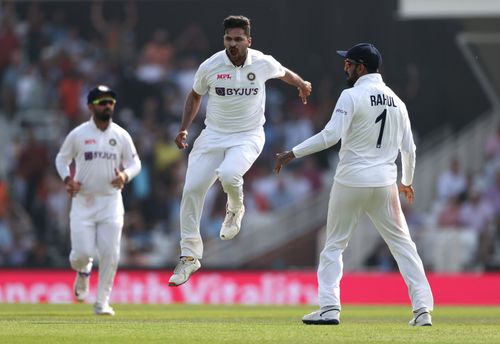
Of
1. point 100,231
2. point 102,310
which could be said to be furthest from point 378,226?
point 100,231

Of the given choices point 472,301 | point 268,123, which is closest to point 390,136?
point 472,301

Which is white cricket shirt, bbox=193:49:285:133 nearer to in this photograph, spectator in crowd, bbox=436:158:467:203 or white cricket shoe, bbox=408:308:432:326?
white cricket shoe, bbox=408:308:432:326

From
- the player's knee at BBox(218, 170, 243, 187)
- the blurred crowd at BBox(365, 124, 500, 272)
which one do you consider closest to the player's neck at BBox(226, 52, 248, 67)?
the player's knee at BBox(218, 170, 243, 187)

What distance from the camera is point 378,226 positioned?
10.8 m

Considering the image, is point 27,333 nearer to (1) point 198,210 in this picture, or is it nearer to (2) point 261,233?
(1) point 198,210

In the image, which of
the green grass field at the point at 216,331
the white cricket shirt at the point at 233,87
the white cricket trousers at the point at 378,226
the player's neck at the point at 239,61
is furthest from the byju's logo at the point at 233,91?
the green grass field at the point at 216,331

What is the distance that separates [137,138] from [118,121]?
556 mm

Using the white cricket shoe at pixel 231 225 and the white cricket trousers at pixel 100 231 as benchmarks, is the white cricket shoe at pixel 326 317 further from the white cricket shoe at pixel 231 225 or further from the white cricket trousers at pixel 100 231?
the white cricket trousers at pixel 100 231

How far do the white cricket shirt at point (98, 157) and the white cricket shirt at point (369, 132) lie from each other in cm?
377

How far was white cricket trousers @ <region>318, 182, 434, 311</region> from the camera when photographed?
10.7 metres

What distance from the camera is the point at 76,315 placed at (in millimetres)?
13203

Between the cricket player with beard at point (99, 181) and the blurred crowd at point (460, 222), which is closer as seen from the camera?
the cricket player with beard at point (99, 181)

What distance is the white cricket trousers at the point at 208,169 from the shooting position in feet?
37.9

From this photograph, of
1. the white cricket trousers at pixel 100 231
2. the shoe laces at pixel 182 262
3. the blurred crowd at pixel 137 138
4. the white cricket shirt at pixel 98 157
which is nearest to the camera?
the shoe laces at pixel 182 262
